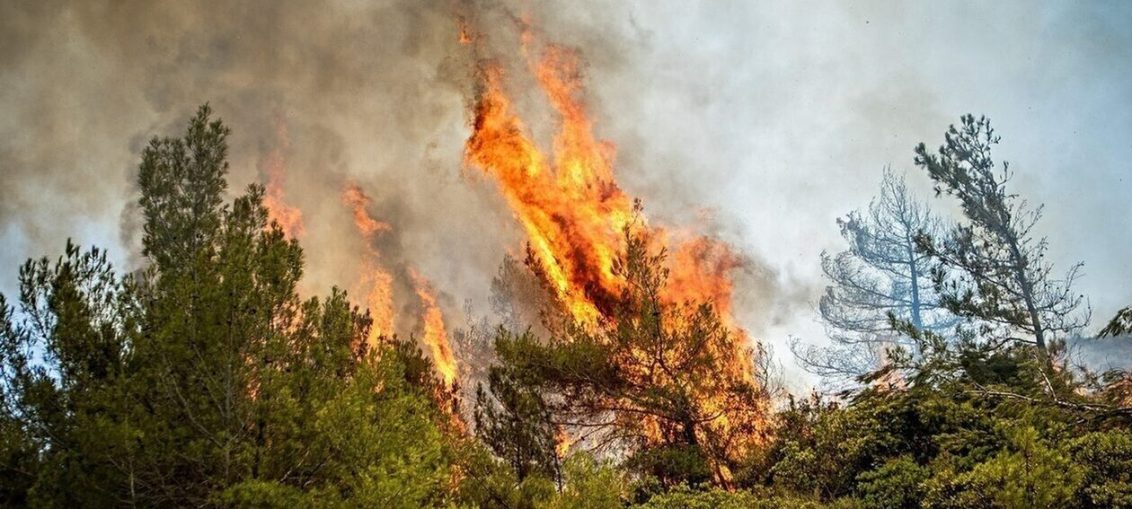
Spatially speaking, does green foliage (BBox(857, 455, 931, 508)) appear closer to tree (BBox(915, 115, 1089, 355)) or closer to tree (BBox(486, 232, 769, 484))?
tree (BBox(486, 232, 769, 484))

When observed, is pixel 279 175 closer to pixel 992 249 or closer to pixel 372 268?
pixel 372 268

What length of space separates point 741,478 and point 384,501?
9.94m

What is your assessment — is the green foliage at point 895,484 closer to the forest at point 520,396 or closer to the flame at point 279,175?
the forest at point 520,396

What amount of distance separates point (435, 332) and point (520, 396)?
2093cm

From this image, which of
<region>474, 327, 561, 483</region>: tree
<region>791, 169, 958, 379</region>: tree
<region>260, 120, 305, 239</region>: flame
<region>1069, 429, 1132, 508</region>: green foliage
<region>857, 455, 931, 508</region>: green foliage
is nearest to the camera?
<region>1069, 429, 1132, 508</region>: green foliage

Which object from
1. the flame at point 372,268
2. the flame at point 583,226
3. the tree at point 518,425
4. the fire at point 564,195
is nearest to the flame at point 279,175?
the flame at point 372,268

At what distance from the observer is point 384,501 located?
5625 millimetres

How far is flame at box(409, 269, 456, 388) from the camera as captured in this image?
2753cm

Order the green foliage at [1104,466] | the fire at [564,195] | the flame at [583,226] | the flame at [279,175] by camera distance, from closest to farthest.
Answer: the green foliage at [1104,466]
the flame at [583,226]
the fire at [564,195]
the flame at [279,175]

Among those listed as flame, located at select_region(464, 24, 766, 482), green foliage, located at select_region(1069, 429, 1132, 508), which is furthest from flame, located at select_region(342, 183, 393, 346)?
green foliage, located at select_region(1069, 429, 1132, 508)

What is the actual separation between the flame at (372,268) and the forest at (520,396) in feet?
Answer: 56.9

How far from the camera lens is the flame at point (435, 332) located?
27.5 m

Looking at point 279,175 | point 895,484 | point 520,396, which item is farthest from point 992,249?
point 279,175

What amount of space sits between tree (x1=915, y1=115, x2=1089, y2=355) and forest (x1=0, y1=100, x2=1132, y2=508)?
83 millimetres
